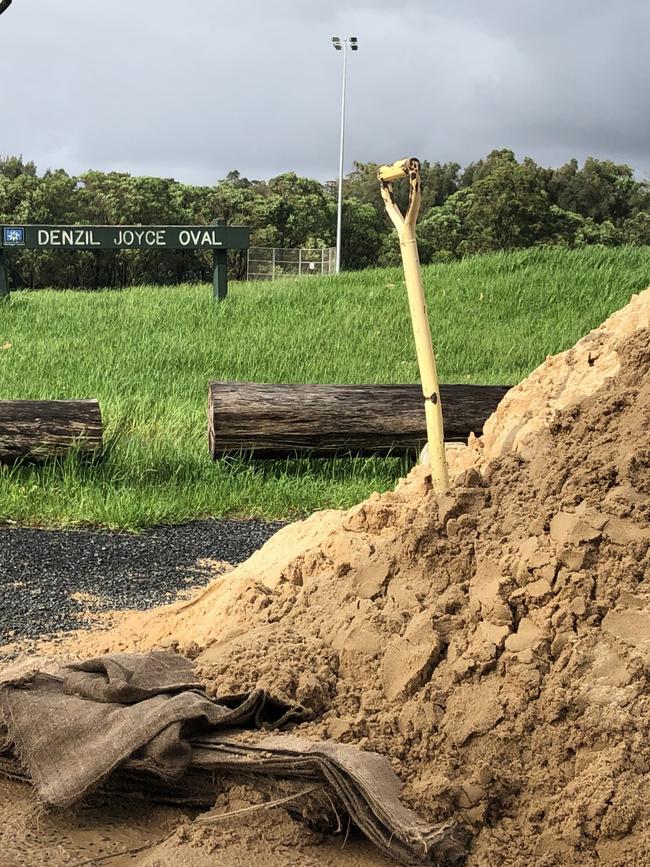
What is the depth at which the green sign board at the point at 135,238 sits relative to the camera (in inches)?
567

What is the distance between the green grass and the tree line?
22880 millimetres

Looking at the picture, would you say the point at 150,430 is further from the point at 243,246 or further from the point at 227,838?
the point at 243,246

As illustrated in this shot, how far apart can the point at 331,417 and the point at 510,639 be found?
5.03m

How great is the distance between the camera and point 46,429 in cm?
690

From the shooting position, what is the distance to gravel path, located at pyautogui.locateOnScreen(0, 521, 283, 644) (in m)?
4.56

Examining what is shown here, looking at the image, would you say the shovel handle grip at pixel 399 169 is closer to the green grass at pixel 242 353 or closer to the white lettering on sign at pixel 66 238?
the green grass at pixel 242 353

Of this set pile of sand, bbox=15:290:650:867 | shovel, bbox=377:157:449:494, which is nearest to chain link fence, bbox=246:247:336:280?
shovel, bbox=377:157:449:494

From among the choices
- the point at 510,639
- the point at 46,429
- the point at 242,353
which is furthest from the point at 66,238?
the point at 510,639

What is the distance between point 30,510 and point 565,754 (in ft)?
15.3

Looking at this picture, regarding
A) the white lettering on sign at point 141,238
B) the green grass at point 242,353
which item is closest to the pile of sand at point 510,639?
the green grass at point 242,353

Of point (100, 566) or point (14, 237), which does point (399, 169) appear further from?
point (14, 237)

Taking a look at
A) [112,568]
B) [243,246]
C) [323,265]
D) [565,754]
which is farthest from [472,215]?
[565,754]

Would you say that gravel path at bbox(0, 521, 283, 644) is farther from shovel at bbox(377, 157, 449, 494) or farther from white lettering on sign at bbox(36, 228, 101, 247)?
white lettering on sign at bbox(36, 228, 101, 247)

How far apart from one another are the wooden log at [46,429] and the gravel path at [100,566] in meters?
0.98
